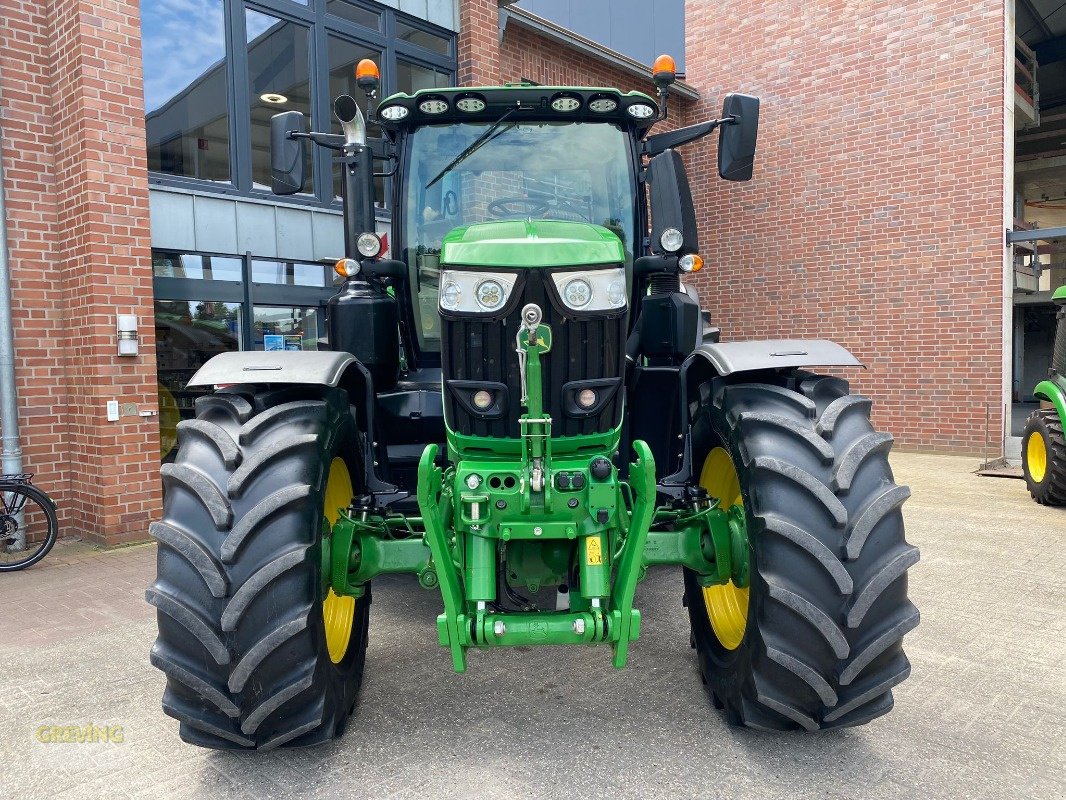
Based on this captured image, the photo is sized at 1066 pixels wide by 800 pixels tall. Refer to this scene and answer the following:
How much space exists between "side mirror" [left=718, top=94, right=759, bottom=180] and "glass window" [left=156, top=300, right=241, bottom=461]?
4.68 meters

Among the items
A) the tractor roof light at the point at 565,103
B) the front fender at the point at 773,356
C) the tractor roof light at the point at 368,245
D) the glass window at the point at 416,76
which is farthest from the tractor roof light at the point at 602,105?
the glass window at the point at 416,76

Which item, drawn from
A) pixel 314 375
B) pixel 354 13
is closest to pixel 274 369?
pixel 314 375

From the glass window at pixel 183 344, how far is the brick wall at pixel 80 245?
482 mm

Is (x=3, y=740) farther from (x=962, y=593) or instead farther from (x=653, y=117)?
(x=962, y=593)

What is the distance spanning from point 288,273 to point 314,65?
1.97 m

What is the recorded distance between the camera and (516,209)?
356 centimetres

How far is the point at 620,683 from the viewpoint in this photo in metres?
3.20

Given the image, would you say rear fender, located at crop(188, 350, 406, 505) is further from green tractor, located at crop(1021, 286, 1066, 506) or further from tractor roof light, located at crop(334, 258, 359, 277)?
green tractor, located at crop(1021, 286, 1066, 506)

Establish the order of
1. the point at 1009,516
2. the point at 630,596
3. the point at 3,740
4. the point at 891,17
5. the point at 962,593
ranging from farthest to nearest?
1. the point at 891,17
2. the point at 1009,516
3. the point at 962,593
4. the point at 3,740
5. the point at 630,596

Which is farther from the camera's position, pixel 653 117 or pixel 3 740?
pixel 653 117

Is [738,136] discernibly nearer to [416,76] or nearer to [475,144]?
[475,144]

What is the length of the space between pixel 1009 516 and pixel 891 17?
22.6 feet

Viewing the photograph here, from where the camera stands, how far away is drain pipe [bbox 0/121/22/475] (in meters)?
5.42

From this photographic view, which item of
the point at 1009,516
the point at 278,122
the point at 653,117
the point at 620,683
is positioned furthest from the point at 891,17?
the point at 620,683
